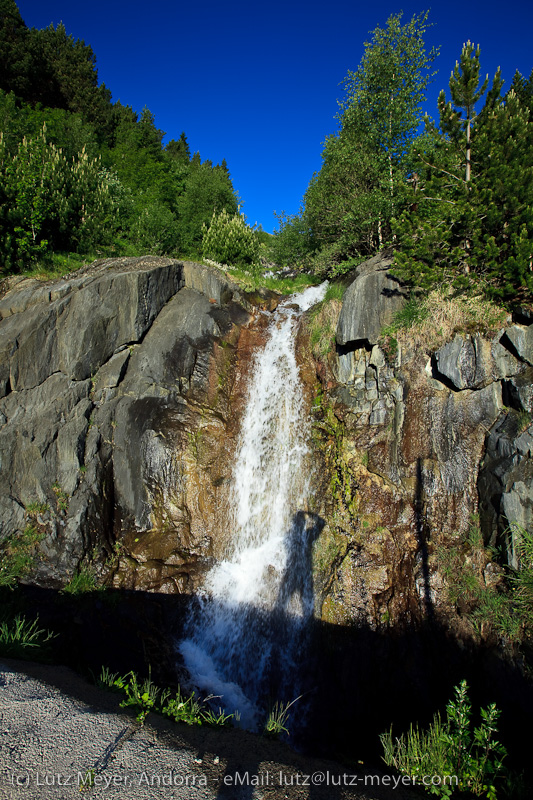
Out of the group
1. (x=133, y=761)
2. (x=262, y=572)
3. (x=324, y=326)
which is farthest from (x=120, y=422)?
(x=133, y=761)

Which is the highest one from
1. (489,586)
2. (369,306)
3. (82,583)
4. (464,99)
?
(464,99)

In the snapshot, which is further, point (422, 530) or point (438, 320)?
point (438, 320)

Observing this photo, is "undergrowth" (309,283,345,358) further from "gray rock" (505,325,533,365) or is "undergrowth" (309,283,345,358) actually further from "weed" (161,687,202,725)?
"weed" (161,687,202,725)

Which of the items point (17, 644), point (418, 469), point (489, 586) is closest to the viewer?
point (17, 644)

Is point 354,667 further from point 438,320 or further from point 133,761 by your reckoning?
point 438,320

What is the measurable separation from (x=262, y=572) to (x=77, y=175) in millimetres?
18911

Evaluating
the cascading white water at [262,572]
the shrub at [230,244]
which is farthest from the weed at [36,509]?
the shrub at [230,244]

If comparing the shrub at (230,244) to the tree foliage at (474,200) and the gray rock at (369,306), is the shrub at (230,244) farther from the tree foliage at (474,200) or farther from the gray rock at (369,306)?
the tree foliage at (474,200)

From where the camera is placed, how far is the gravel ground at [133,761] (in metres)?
3.60

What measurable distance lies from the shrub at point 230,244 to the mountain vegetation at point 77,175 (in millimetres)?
1128

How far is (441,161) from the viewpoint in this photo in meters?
9.88

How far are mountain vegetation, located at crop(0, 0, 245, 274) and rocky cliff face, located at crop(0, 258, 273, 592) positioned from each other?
173 inches

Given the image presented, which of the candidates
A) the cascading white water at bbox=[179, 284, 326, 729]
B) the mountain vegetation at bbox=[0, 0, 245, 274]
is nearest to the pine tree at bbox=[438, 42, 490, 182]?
the cascading white water at bbox=[179, 284, 326, 729]

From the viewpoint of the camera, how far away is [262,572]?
31.2 feet
